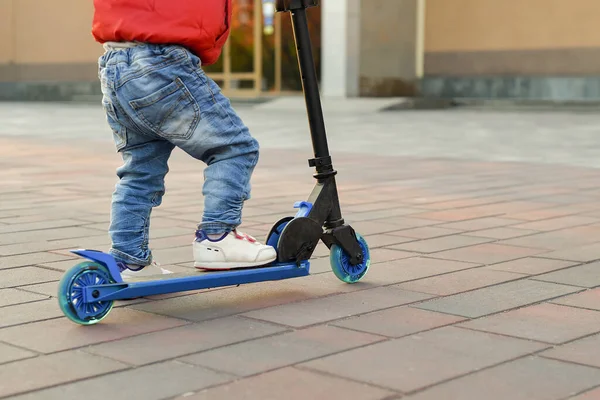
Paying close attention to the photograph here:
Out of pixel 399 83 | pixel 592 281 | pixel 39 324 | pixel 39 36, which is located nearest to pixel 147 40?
pixel 39 324

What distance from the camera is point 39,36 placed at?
26.7 metres

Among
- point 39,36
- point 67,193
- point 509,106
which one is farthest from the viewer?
point 39,36

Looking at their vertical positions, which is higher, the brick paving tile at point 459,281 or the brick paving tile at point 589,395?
the brick paving tile at point 589,395

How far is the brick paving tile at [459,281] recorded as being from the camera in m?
3.62

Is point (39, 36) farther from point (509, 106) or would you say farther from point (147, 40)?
point (147, 40)

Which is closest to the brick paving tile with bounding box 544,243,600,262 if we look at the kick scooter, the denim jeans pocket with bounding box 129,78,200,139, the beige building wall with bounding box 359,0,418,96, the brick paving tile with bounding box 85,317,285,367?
the kick scooter

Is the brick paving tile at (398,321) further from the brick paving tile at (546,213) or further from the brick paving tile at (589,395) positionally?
the brick paving tile at (546,213)

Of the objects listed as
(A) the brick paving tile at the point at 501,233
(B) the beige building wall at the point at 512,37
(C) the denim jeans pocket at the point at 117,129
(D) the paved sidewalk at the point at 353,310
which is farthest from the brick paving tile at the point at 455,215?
(B) the beige building wall at the point at 512,37

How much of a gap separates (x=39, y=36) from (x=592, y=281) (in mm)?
24683

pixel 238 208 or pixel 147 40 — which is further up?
pixel 147 40

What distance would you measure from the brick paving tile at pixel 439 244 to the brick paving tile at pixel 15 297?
1.71 meters

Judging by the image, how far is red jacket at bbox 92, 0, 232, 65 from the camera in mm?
3168

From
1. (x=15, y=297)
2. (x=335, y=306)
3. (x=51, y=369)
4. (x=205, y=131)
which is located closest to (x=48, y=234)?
(x=15, y=297)

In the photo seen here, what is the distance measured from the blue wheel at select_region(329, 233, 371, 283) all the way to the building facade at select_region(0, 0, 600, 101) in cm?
1736
